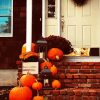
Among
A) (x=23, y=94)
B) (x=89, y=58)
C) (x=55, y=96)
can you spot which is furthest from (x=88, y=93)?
(x=89, y=58)

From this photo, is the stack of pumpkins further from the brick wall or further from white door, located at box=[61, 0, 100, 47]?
white door, located at box=[61, 0, 100, 47]

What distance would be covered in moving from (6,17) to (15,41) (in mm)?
794

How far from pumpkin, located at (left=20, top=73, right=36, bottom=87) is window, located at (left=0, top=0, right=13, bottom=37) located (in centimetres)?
354

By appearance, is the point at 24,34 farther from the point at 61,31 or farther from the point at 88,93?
the point at 88,93

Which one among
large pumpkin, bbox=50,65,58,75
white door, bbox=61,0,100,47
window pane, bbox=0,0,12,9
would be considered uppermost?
window pane, bbox=0,0,12,9

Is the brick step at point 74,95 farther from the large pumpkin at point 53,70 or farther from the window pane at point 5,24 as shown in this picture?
the window pane at point 5,24

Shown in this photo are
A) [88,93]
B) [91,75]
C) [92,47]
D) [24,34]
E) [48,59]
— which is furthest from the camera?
[24,34]

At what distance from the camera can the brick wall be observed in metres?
9.15

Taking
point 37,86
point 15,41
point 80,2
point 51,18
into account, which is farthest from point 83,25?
point 37,86

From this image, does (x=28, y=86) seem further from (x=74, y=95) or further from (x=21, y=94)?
(x=74, y=95)

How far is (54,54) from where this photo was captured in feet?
35.0

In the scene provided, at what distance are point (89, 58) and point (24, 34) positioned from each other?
8.48 ft

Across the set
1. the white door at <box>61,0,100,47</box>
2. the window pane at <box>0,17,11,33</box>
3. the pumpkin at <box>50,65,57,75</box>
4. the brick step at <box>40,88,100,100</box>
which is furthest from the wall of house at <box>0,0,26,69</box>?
the brick step at <box>40,88,100,100</box>

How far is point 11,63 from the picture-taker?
42.6ft
